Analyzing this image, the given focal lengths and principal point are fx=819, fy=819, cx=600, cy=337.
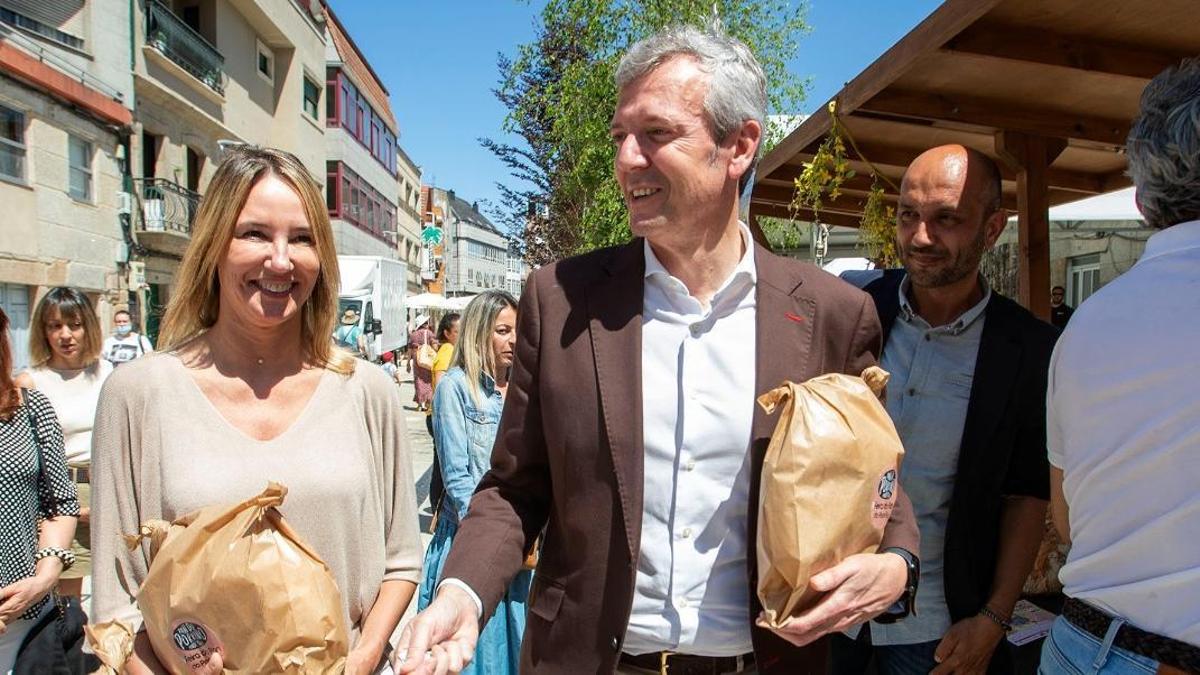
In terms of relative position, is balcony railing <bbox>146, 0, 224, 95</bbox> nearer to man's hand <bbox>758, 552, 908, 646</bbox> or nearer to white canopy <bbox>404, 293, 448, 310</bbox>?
white canopy <bbox>404, 293, 448, 310</bbox>

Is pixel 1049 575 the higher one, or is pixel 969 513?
pixel 969 513

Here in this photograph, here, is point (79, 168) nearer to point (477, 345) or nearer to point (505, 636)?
point (477, 345)

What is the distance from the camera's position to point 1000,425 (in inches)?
88.9

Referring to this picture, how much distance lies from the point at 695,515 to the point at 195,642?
1.02 m

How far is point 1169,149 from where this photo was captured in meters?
1.53

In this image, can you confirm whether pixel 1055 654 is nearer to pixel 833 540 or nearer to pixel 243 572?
pixel 833 540

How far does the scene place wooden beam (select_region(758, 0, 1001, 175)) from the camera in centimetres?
271

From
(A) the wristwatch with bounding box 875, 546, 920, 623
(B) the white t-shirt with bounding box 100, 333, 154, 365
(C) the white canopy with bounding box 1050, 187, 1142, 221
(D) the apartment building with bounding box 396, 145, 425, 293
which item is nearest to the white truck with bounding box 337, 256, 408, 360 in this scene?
(B) the white t-shirt with bounding box 100, 333, 154, 365

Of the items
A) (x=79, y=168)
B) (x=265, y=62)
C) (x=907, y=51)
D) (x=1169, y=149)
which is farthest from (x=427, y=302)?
(x=1169, y=149)

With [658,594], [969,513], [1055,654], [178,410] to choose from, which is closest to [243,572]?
[178,410]

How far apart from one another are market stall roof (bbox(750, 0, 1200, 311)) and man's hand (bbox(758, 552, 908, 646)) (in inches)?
75.8

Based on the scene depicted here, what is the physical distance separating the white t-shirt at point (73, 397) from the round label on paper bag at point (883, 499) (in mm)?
5070

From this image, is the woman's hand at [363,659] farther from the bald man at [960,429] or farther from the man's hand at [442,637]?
the bald man at [960,429]

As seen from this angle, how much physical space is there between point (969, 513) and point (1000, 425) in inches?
10.1
